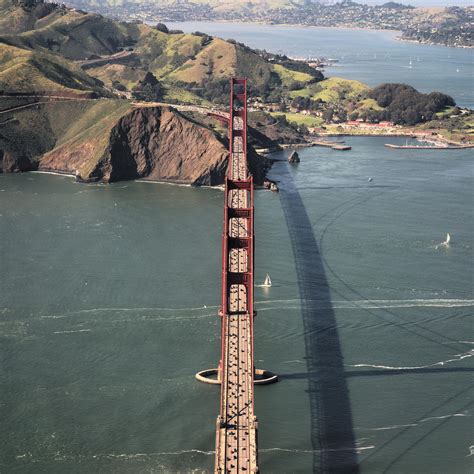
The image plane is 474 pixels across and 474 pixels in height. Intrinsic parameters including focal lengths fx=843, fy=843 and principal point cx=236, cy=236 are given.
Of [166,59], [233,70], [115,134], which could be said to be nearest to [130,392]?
[115,134]

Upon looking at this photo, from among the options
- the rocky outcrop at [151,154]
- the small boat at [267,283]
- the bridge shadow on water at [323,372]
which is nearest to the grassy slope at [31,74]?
the rocky outcrop at [151,154]

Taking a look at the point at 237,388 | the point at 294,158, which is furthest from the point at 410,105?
the point at 237,388

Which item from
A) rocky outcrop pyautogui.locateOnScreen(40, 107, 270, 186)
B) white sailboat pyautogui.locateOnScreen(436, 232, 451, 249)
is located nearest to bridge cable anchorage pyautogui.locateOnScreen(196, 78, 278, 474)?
white sailboat pyautogui.locateOnScreen(436, 232, 451, 249)

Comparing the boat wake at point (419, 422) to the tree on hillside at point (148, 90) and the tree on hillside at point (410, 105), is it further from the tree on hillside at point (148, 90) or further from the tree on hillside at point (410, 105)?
the tree on hillside at point (148, 90)

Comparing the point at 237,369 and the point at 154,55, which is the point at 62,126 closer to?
the point at 237,369

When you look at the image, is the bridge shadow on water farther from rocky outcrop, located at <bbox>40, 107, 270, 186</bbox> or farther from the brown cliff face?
rocky outcrop, located at <bbox>40, 107, 270, 186</bbox>

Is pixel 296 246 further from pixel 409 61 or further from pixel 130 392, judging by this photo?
pixel 409 61
